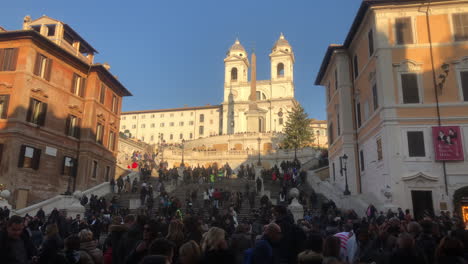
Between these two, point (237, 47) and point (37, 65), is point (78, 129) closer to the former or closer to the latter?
point (37, 65)

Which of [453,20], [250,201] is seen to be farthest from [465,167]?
[250,201]

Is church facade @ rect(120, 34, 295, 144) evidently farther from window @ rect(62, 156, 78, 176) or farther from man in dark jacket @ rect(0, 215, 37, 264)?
man in dark jacket @ rect(0, 215, 37, 264)

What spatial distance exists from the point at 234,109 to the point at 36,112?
6981 centimetres

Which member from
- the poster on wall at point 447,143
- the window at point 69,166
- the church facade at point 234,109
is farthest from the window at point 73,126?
the church facade at point 234,109

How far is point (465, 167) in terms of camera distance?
20312 millimetres

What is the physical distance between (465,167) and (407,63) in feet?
21.8

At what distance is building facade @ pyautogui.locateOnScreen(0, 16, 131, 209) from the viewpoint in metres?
25.8

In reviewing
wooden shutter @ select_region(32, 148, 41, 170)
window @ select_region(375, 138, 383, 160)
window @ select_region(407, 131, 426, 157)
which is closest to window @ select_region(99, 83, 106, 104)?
wooden shutter @ select_region(32, 148, 41, 170)

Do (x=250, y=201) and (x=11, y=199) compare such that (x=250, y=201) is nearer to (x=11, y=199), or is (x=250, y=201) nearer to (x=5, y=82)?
(x=11, y=199)

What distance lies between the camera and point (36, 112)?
27.6 meters

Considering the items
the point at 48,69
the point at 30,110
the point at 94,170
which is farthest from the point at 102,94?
the point at 30,110

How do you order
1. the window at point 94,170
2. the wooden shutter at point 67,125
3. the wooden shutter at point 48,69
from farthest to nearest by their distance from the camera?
the window at point 94,170 → the wooden shutter at point 67,125 → the wooden shutter at point 48,69

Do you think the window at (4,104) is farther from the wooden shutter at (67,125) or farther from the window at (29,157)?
the wooden shutter at (67,125)

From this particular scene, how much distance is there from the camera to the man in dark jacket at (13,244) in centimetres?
565
